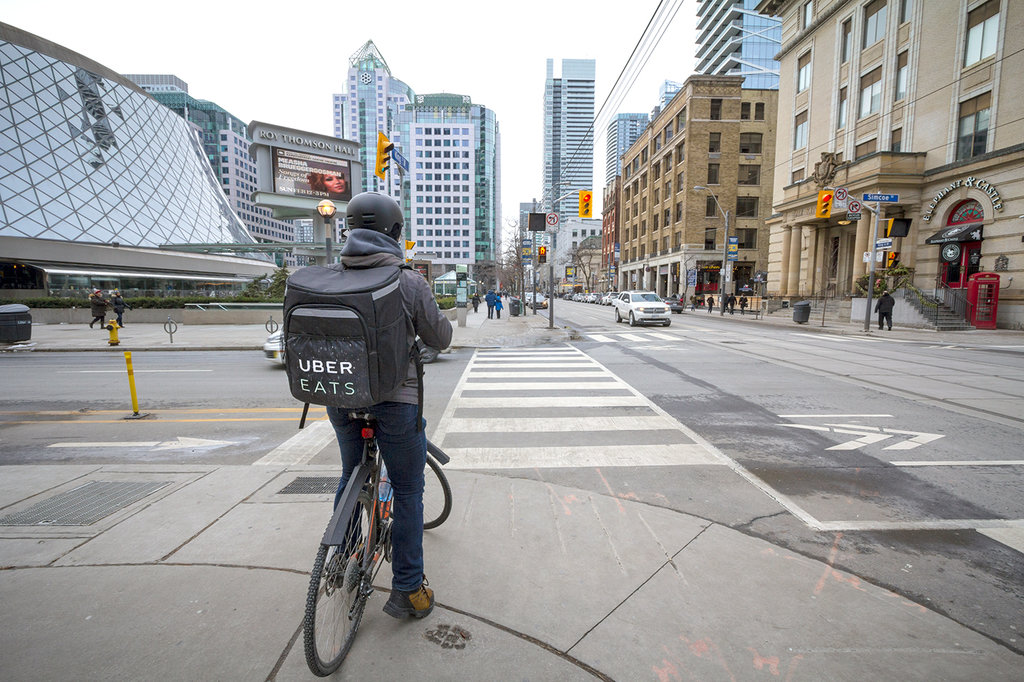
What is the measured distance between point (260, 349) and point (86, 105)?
63.3 meters

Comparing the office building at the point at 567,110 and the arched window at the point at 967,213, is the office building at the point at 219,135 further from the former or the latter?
the arched window at the point at 967,213

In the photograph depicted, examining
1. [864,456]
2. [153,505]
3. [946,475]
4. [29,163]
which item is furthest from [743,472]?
[29,163]

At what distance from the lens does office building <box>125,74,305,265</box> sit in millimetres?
123812

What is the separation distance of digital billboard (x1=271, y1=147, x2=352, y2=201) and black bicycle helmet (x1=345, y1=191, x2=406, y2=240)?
42778 millimetres

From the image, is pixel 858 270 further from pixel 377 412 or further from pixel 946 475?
pixel 377 412

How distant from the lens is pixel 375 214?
2.39 m

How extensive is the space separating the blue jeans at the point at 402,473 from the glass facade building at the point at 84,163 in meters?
48.5

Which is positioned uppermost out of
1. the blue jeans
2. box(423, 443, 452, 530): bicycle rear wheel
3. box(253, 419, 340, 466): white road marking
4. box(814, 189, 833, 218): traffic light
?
box(814, 189, 833, 218): traffic light

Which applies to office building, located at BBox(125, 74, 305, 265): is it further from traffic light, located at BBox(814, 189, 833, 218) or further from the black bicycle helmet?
the black bicycle helmet

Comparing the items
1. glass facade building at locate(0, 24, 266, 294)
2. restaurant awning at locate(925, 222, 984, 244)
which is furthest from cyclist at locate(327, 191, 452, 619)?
glass facade building at locate(0, 24, 266, 294)

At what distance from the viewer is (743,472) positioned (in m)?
4.62

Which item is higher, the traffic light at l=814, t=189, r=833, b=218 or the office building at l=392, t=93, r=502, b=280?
the office building at l=392, t=93, r=502, b=280

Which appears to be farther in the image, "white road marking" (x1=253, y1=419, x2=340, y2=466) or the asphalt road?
"white road marking" (x1=253, y1=419, x2=340, y2=466)

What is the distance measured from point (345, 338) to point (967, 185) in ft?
101
